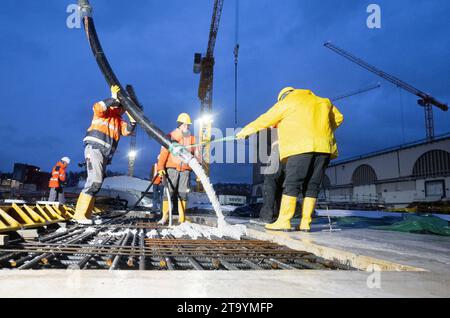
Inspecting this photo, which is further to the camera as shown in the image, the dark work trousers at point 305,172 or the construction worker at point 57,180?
the construction worker at point 57,180

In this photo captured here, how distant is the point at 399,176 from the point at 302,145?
31.3m

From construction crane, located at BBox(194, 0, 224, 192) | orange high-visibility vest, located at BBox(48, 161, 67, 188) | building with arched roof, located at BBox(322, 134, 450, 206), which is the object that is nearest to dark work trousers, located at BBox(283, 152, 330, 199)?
orange high-visibility vest, located at BBox(48, 161, 67, 188)

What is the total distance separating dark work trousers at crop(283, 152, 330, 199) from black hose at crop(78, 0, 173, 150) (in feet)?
6.92

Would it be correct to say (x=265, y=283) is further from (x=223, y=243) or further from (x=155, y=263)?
(x=223, y=243)

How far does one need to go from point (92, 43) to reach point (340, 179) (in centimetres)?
3794

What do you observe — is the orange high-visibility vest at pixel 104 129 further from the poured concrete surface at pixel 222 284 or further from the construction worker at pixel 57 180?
the construction worker at pixel 57 180

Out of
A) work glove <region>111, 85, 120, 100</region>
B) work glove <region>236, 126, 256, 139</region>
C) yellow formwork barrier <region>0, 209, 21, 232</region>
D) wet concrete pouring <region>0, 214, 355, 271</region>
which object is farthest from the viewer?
work glove <region>111, 85, 120, 100</region>

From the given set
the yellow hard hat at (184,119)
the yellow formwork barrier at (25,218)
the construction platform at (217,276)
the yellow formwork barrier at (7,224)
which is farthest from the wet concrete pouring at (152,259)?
the yellow hard hat at (184,119)

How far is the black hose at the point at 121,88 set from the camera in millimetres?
4824

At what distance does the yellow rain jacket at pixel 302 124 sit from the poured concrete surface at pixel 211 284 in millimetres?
2396

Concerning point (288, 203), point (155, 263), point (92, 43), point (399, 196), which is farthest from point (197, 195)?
point (399, 196)

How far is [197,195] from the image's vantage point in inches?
732

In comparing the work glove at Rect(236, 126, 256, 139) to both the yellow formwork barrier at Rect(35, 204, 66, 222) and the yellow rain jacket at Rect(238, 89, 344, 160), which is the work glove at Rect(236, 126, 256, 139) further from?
the yellow formwork barrier at Rect(35, 204, 66, 222)

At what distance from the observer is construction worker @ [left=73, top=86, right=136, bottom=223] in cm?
458
